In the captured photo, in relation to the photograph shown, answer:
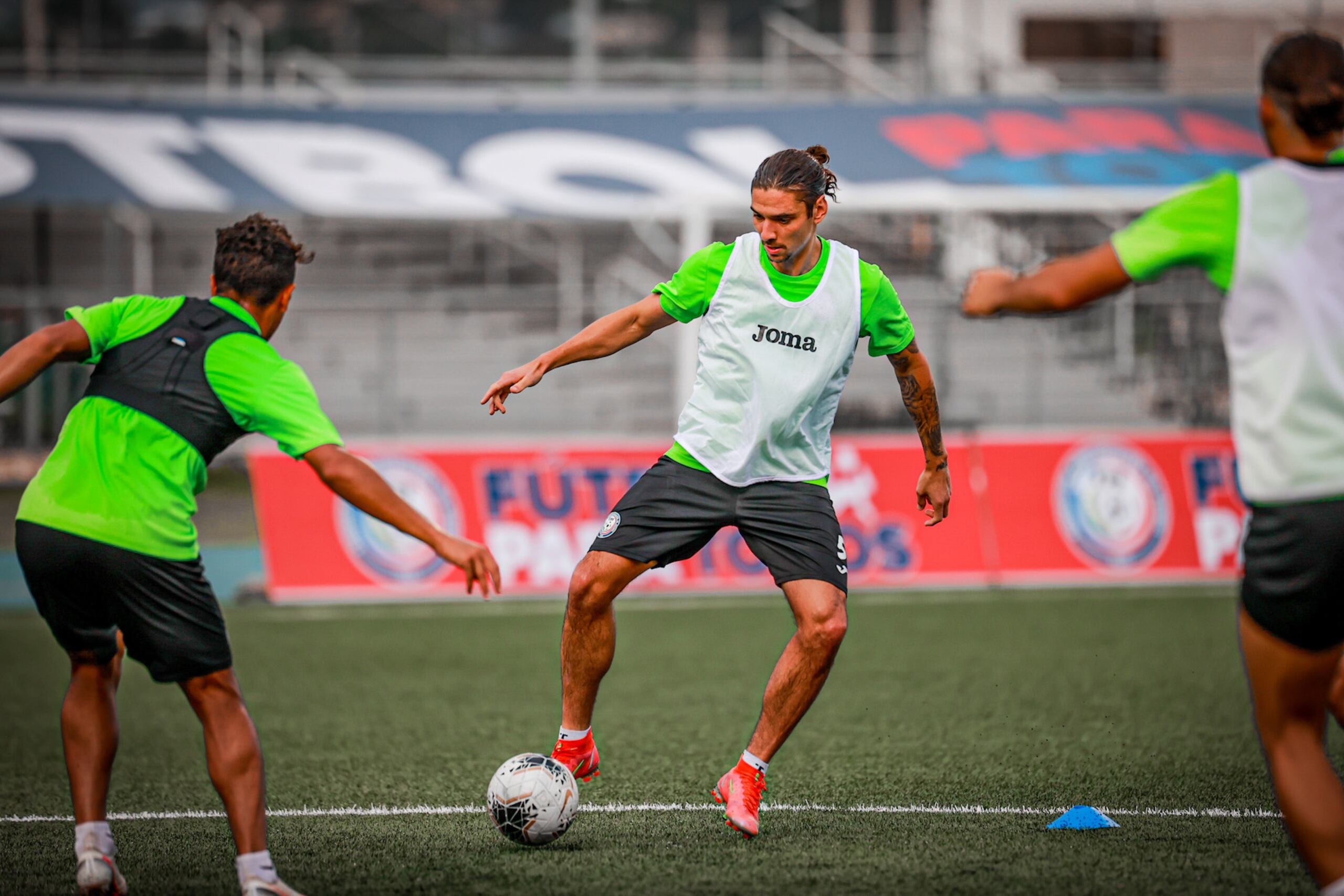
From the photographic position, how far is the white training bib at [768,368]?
5.36m

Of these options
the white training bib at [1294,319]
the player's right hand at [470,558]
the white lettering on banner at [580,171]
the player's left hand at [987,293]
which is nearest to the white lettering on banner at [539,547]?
the white lettering on banner at [580,171]

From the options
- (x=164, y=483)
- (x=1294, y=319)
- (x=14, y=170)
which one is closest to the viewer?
(x=1294, y=319)

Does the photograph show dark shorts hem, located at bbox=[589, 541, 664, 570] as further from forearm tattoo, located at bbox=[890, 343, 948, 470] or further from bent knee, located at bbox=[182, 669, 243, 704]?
bent knee, located at bbox=[182, 669, 243, 704]

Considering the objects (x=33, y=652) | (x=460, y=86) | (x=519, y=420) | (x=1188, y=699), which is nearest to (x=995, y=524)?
(x=1188, y=699)

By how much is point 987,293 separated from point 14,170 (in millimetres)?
17367

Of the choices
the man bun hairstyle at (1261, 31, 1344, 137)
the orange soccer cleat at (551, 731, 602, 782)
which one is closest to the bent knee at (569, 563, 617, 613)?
the orange soccer cleat at (551, 731, 602, 782)

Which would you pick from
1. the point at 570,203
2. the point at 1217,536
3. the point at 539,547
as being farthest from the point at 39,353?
the point at 570,203

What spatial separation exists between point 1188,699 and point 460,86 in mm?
16290

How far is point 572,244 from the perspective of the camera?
2134 cm

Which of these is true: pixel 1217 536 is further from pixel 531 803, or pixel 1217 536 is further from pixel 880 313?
pixel 531 803

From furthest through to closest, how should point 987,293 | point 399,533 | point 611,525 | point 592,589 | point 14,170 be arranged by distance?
1. point 14,170
2. point 399,533
3. point 611,525
4. point 592,589
5. point 987,293

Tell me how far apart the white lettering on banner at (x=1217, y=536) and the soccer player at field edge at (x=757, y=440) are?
8.72 metres

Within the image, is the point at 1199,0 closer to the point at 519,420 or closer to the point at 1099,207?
the point at 1099,207

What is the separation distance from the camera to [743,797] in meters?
5.25
